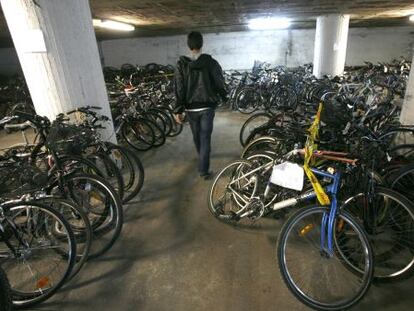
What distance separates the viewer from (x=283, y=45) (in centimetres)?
1244

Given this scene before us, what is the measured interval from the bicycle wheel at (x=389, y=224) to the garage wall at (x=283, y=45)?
453 inches

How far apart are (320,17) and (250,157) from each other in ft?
24.7

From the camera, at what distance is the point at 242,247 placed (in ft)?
7.90

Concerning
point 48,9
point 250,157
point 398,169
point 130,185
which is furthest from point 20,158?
point 398,169

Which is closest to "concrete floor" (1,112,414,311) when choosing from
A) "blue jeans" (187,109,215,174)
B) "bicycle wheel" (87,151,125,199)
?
"bicycle wheel" (87,151,125,199)

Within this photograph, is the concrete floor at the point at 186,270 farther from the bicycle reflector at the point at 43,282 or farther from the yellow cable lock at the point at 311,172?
the yellow cable lock at the point at 311,172

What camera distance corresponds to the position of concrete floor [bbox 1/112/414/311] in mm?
1894

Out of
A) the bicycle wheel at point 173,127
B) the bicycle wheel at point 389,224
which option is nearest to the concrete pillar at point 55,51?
the bicycle wheel at point 173,127

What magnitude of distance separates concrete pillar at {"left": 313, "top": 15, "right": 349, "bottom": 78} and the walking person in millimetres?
6641

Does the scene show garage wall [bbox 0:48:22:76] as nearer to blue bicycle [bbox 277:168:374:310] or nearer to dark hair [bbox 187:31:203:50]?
dark hair [bbox 187:31:203:50]

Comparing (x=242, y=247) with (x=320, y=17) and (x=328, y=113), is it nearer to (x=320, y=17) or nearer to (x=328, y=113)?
(x=328, y=113)

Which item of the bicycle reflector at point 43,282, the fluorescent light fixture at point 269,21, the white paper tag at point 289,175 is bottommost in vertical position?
the bicycle reflector at point 43,282

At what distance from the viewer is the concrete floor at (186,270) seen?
6.21ft

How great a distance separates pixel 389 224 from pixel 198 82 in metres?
2.23
